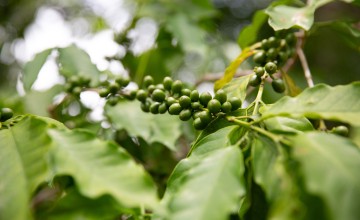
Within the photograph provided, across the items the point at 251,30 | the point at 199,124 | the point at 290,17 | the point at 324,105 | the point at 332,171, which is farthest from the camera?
the point at 251,30

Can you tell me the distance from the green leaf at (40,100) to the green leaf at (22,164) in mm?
950

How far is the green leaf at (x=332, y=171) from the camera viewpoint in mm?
634

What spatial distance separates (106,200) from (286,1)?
3.55 feet

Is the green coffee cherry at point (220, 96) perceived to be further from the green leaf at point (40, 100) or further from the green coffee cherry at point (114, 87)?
the green leaf at point (40, 100)

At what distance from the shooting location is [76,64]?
Answer: 1.92m

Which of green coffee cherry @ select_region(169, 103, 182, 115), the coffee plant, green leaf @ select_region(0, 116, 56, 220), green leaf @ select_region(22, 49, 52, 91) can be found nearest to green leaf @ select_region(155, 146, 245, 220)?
the coffee plant

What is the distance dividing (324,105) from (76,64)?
133 centimetres

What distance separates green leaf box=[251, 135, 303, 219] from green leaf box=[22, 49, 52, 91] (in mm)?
1289

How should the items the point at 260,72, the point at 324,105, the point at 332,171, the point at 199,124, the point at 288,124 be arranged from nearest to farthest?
the point at 332,171 < the point at 324,105 < the point at 288,124 < the point at 199,124 < the point at 260,72

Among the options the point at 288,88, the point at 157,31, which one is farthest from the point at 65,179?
the point at 157,31

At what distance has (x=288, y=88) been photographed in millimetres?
1470

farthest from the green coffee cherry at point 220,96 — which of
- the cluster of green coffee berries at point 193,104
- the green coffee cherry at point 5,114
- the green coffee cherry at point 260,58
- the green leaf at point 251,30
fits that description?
the green leaf at point 251,30

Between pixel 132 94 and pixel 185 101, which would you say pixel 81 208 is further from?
pixel 132 94

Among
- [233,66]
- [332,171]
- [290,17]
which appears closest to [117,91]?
[233,66]
